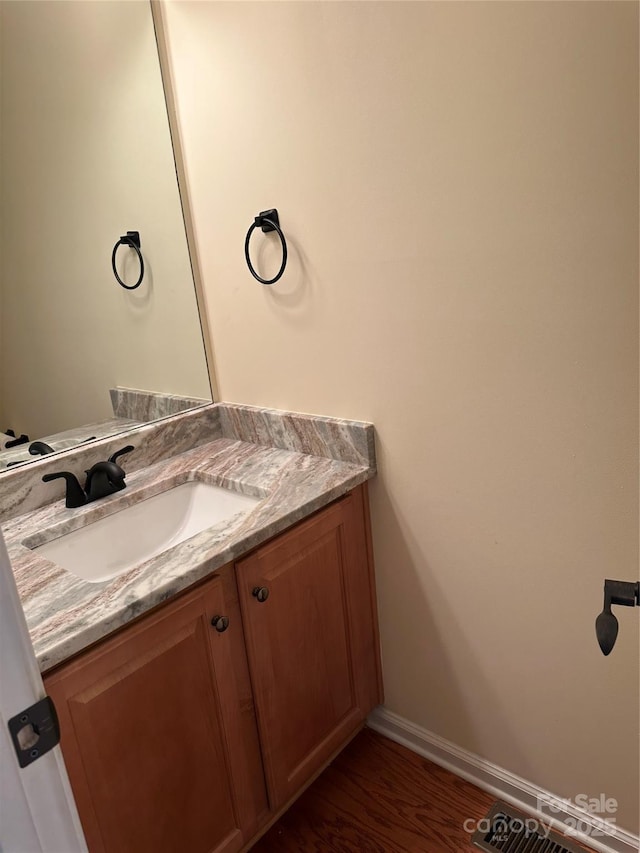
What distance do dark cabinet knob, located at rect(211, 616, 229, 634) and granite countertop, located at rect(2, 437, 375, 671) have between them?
4.4 inches

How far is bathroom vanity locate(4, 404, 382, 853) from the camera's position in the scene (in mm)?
1009

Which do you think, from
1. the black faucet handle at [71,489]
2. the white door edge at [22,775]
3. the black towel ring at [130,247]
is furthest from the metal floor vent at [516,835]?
the black towel ring at [130,247]

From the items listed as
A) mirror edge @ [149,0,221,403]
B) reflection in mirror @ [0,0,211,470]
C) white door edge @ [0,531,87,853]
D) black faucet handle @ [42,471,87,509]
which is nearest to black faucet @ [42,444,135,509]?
black faucet handle @ [42,471,87,509]

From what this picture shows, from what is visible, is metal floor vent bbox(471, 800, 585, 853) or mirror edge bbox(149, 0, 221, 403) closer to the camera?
metal floor vent bbox(471, 800, 585, 853)

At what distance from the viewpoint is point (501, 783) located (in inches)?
59.2

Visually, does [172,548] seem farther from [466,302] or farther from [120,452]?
[466,302]

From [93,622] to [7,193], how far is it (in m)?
1.07

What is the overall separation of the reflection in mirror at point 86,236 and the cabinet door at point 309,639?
665 millimetres

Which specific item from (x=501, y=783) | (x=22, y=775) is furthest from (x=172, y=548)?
(x=501, y=783)

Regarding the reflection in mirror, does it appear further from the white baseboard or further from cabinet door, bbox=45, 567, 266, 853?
the white baseboard

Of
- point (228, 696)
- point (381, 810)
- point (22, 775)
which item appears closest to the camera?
point (22, 775)

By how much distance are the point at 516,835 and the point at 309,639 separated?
69cm

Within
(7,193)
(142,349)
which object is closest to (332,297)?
(142,349)

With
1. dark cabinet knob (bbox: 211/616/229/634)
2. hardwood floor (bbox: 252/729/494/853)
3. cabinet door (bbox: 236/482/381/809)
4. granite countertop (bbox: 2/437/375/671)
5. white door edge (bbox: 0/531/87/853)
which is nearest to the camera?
white door edge (bbox: 0/531/87/853)
